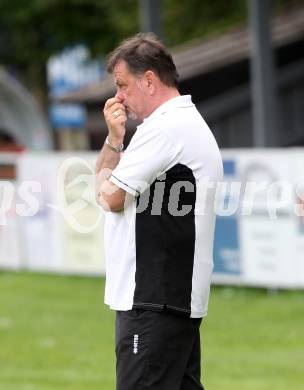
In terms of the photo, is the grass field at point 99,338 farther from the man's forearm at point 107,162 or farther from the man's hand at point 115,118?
the man's hand at point 115,118

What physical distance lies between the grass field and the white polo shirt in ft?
12.7

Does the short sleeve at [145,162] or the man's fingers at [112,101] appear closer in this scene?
the short sleeve at [145,162]

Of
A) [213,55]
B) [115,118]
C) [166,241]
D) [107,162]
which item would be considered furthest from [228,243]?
[166,241]

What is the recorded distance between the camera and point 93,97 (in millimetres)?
21250

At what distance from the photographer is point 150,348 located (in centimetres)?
512

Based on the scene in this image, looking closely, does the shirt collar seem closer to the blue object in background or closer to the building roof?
the blue object in background

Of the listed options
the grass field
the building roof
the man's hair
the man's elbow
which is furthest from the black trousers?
the building roof

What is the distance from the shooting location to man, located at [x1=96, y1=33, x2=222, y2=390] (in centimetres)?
504

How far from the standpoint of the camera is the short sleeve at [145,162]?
197 inches

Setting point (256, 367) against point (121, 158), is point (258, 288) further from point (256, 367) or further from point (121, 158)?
point (121, 158)

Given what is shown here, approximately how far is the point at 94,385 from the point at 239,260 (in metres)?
5.13

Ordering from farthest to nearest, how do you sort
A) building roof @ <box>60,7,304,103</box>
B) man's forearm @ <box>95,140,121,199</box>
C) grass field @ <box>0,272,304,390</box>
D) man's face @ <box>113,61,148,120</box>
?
building roof @ <box>60,7,304,103</box> < grass field @ <box>0,272,304,390</box> < man's forearm @ <box>95,140,121,199</box> < man's face @ <box>113,61,148,120</box>

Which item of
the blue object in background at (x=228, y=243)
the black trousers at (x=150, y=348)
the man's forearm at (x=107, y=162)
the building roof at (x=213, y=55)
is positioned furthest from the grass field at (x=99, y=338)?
the building roof at (x=213, y=55)

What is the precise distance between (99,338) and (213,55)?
10.6 meters
